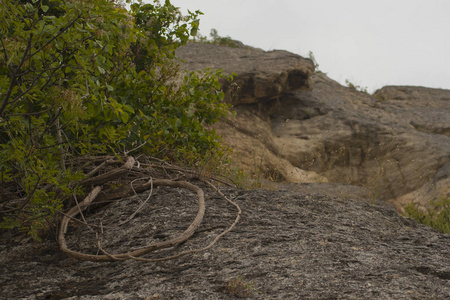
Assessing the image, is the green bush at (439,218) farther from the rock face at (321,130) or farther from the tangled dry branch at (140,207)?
the tangled dry branch at (140,207)

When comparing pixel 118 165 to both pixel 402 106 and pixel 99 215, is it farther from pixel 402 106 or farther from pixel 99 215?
pixel 402 106

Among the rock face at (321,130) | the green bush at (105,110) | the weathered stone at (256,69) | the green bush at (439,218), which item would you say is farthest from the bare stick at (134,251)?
the weathered stone at (256,69)

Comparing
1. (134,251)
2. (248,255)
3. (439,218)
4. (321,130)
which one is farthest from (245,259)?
(321,130)

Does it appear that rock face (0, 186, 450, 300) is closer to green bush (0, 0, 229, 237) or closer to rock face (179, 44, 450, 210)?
green bush (0, 0, 229, 237)

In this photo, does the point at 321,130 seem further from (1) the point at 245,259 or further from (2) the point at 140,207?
(1) the point at 245,259

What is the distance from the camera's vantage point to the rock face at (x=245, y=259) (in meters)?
2.53

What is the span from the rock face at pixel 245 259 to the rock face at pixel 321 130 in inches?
265

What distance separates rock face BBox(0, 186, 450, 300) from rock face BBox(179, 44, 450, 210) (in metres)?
6.74

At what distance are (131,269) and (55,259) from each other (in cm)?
70

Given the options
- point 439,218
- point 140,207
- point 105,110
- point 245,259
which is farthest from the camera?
point 439,218

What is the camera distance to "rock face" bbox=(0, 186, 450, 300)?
8.30ft

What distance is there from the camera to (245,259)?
2.89 metres

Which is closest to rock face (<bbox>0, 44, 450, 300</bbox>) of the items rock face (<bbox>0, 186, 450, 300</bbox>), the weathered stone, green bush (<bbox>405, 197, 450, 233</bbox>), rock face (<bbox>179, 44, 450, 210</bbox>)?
rock face (<bbox>0, 186, 450, 300</bbox>)

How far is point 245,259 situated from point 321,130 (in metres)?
10.2
